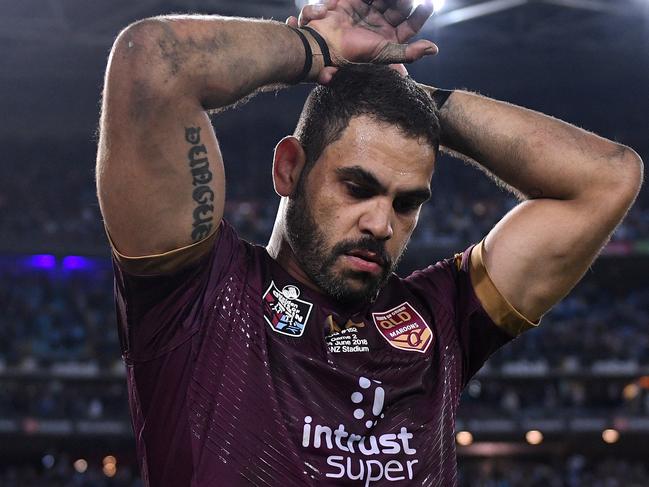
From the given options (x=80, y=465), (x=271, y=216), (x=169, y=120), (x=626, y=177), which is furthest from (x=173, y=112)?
(x=80, y=465)

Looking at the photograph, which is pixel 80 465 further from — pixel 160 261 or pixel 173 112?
pixel 173 112

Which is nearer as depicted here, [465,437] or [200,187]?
[200,187]

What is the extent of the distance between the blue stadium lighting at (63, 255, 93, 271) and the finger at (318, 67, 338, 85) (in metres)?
21.7

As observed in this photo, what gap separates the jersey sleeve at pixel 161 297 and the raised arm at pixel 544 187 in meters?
0.91

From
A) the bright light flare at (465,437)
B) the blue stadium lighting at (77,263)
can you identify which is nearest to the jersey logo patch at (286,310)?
the bright light flare at (465,437)

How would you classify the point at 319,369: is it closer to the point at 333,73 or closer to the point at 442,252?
the point at 333,73

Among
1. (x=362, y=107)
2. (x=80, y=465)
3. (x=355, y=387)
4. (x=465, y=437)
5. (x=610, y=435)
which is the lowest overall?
(x=80, y=465)

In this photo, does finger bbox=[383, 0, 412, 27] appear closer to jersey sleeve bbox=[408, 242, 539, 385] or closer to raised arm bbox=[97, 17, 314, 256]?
raised arm bbox=[97, 17, 314, 256]

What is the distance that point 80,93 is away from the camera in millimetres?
24891

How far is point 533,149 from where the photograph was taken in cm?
272

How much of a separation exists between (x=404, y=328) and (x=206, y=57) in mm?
939

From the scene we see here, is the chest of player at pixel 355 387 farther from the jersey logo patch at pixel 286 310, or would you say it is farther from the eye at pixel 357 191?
the eye at pixel 357 191

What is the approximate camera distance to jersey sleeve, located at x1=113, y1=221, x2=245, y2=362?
2150mm

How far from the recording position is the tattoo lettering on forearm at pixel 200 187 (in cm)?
216
